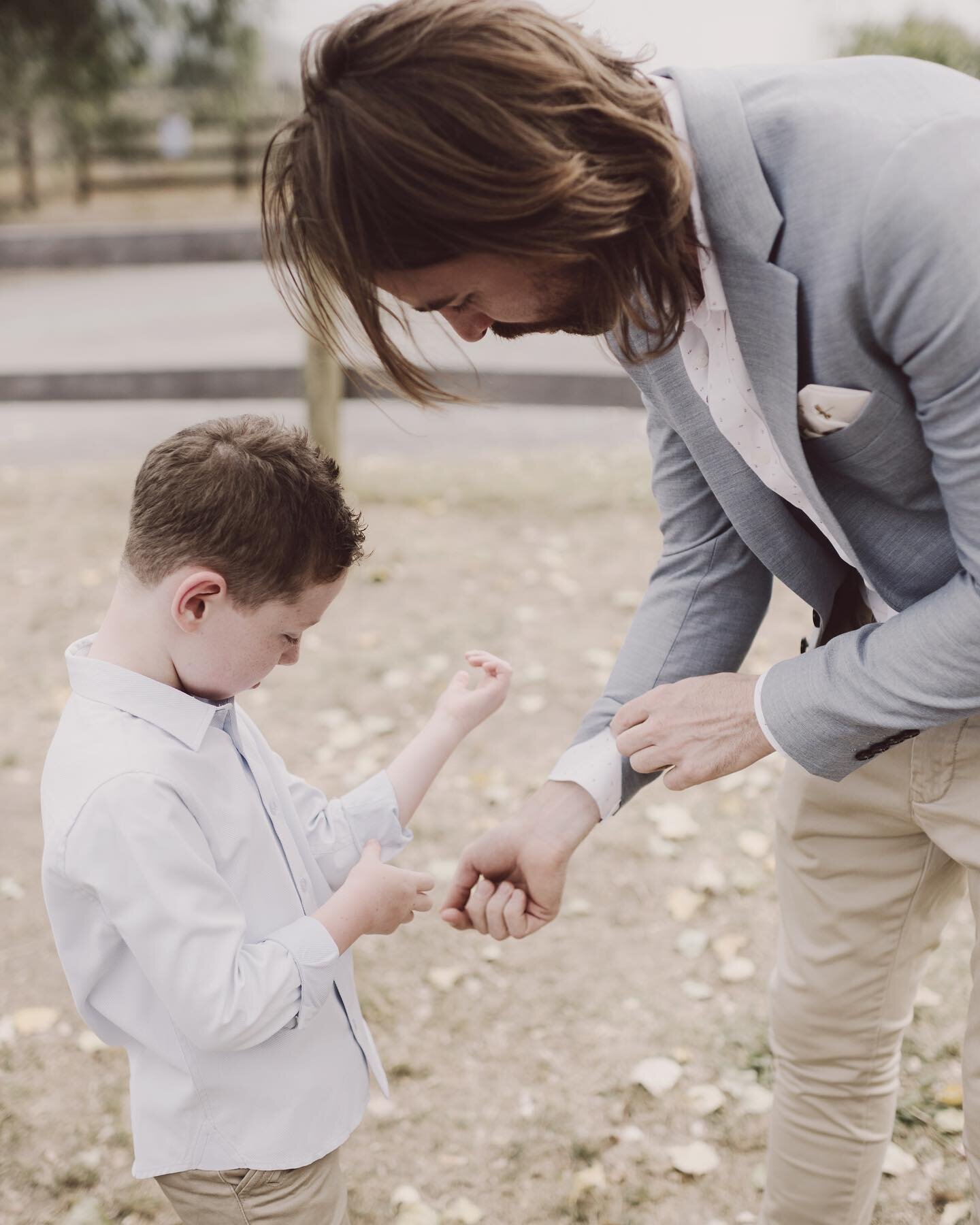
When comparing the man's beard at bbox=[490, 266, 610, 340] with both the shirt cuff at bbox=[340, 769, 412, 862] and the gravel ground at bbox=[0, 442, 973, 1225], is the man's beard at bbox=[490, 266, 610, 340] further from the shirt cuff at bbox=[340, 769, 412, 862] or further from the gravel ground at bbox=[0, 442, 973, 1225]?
the gravel ground at bbox=[0, 442, 973, 1225]

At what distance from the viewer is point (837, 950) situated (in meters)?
1.90

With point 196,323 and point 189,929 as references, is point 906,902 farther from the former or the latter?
→ point 196,323

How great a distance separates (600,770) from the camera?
1953mm

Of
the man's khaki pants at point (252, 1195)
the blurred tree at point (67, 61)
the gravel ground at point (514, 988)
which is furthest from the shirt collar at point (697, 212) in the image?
the blurred tree at point (67, 61)

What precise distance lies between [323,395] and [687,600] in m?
4.07

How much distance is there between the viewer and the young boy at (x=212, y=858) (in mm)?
1443

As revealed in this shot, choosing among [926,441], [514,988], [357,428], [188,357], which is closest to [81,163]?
[188,357]

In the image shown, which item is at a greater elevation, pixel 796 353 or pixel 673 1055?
pixel 796 353

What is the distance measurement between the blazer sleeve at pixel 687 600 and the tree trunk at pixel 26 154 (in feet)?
72.3

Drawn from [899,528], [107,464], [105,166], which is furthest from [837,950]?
[105,166]

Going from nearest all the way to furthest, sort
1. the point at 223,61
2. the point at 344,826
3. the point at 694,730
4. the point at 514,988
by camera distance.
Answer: the point at 694,730
the point at 344,826
the point at 514,988
the point at 223,61

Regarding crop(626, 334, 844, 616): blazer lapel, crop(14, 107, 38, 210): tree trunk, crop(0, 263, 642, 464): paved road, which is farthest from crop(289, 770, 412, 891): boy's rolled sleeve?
crop(14, 107, 38, 210): tree trunk

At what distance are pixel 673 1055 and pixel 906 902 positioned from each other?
3.57 ft

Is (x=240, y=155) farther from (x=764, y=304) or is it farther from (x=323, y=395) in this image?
(x=764, y=304)
